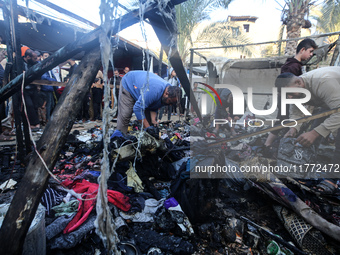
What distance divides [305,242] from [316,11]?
23770mm

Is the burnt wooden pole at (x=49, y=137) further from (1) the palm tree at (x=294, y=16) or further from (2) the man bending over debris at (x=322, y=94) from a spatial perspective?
(1) the palm tree at (x=294, y=16)

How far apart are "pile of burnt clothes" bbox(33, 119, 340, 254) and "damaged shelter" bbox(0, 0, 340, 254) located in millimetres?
10

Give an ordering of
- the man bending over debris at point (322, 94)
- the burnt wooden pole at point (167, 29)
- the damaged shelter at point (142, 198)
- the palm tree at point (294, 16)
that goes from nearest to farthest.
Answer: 1. the damaged shelter at point (142, 198)
2. the burnt wooden pole at point (167, 29)
3. the man bending over debris at point (322, 94)
4. the palm tree at point (294, 16)

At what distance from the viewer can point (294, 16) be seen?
8.20 m

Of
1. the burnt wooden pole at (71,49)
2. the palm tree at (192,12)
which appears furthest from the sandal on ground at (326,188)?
the palm tree at (192,12)

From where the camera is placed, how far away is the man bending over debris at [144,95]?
10.4ft

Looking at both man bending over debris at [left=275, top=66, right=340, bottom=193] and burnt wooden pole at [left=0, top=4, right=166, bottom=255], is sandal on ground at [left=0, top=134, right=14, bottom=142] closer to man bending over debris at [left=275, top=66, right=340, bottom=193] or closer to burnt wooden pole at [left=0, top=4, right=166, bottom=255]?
burnt wooden pole at [left=0, top=4, right=166, bottom=255]

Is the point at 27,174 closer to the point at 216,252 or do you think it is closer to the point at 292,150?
the point at 216,252

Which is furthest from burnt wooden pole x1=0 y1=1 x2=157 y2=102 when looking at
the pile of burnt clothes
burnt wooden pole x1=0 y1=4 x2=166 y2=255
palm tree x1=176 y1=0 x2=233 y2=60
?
palm tree x1=176 y1=0 x2=233 y2=60

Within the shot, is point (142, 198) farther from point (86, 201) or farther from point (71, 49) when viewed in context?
point (71, 49)

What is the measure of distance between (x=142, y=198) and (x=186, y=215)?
588 mm

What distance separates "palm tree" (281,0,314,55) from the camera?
7942 mm

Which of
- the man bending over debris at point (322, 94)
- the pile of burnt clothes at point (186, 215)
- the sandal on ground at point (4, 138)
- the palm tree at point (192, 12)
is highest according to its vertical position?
the palm tree at point (192, 12)

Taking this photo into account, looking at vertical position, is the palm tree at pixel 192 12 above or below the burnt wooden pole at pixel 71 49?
above
